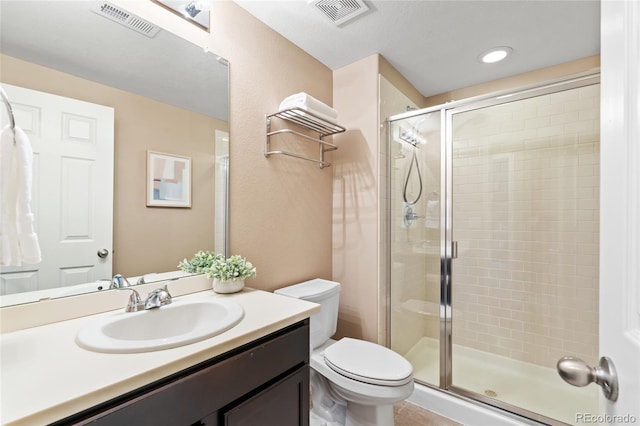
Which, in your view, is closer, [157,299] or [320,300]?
[157,299]

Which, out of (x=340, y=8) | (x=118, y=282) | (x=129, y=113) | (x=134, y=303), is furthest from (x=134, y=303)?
(x=340, y=8)

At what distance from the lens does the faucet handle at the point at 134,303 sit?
1028 mm

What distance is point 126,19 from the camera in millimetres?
1132

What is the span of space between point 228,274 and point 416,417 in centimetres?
147

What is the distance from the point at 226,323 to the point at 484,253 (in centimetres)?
218

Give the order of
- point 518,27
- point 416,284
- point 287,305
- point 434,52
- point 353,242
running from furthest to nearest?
point 416,284 → point 353,242 → point 434,52 → point 518,27 → point 287,305

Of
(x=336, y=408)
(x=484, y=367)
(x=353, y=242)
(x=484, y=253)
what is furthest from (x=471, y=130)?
(x=336, y=408)

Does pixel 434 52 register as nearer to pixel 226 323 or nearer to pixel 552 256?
pixel 552 256

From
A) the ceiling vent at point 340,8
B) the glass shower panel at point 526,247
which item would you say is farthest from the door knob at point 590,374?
the ceiling vent at point 340,8

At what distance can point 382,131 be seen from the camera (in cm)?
204

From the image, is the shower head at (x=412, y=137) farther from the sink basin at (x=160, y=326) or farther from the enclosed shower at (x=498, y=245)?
the sink basin at (x=160, y=326)

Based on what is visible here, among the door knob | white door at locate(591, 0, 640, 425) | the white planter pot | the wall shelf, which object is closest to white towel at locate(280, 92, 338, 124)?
the wall shelf

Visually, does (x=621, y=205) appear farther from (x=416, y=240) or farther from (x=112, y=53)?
(x=416, y=240)

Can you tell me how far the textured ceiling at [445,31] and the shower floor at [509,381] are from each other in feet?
6.95
